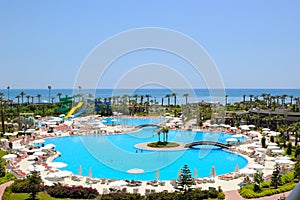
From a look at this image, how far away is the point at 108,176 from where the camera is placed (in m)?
21.5

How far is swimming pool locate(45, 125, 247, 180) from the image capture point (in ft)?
74.5

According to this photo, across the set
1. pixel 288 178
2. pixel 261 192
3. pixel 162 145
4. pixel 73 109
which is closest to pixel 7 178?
pixel 261 192

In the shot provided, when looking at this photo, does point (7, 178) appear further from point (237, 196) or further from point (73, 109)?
point (73, 109)

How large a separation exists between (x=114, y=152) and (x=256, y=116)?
66.1 ft

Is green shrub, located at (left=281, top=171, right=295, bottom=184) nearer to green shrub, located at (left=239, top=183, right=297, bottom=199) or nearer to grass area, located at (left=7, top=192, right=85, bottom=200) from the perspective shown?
green shrub, located at (left=239, top=183, right=297, bottom=199)

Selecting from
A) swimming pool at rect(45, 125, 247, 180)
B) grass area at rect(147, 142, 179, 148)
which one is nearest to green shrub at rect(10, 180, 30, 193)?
swimming pool at rect(45, 125, 247, 180)

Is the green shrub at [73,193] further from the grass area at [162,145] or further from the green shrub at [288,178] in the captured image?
the grass area at [162,145]

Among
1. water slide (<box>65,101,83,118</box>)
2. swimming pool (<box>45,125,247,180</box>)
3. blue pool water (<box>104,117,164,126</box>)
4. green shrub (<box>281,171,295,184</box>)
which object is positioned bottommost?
swimming pool (<box>45,125,247,180</box>)

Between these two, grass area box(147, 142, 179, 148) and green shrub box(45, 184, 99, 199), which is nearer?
green shrub box(45, 184, 99, 199)

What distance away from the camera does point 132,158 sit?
88.2 ft

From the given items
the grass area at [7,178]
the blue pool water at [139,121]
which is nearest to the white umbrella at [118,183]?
the grass area at [7,178]

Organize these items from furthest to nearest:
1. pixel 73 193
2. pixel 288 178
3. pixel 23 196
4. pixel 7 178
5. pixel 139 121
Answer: pixel 139 121, pixel 7 178, pixel 288 178, pixel 73 193, pixel 23 196

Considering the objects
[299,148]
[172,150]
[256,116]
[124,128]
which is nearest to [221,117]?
[256,116]

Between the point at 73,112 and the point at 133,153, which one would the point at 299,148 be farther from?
the point at 73,112
